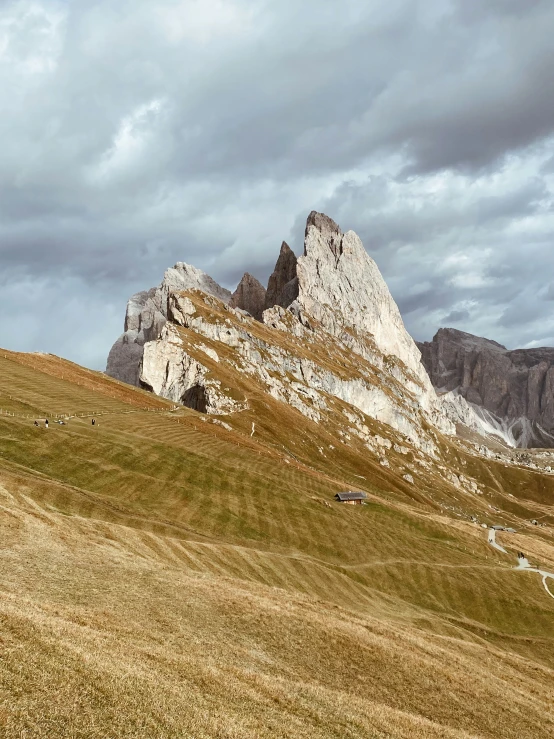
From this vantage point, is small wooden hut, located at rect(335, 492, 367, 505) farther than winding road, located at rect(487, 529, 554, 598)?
Yes

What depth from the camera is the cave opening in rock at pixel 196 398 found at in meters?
183

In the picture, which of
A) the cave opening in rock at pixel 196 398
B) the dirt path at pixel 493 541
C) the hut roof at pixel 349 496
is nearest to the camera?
the hut roof at pixel 349 496

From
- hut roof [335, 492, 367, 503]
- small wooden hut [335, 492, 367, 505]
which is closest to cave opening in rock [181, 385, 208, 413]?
hut roof [335, 492, 367, 503]

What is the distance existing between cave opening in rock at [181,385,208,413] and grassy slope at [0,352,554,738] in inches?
2976

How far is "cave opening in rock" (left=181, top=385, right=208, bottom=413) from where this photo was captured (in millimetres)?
183000

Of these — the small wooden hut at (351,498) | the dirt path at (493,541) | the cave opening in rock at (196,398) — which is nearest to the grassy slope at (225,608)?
the small wooden hut at (351,498)

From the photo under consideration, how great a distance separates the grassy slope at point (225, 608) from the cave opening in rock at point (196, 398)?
75581mm

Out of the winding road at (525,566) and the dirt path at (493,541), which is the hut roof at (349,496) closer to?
the winding road at (525,566)

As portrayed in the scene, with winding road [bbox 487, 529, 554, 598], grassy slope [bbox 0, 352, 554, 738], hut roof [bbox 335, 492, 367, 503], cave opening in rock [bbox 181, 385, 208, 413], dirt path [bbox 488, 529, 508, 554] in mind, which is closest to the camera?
grassy slope [bbox 0, 352, 554, 738]

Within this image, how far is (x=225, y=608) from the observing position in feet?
117

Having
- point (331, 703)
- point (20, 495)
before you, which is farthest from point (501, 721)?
point (20, 495)

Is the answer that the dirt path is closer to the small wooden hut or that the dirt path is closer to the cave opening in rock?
the small wooden hut

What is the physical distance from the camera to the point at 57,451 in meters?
76.3

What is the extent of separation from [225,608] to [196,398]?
154701 mm
